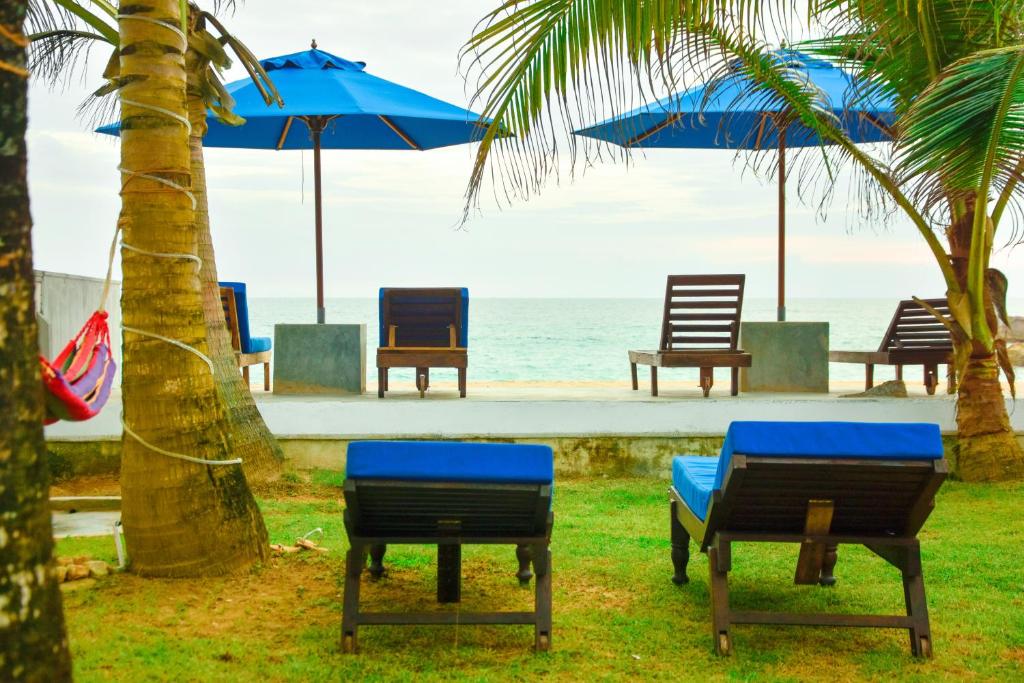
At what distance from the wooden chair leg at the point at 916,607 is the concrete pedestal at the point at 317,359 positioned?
628 centimetres

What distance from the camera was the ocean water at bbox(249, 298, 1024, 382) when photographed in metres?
35.4

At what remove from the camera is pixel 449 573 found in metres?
4.43

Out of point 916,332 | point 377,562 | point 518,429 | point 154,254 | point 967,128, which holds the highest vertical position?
point 967,128

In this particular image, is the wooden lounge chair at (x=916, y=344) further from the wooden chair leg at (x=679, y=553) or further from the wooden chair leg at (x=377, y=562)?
the wooden chair leg at (x=377, y=562)

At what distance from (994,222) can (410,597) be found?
4.98m

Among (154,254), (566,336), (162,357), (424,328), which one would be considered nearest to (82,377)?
(162,357)

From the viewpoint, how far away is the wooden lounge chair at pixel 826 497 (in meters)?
3.80

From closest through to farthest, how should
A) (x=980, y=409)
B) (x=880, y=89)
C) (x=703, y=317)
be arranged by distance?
(x=980, y=409), (x=880, y=89), (x=703, y=317)

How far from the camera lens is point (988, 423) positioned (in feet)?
24.6

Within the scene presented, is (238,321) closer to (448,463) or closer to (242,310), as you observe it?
(242,310)

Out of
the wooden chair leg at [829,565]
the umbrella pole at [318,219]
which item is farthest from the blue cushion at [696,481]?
the umbrella pole at [318,219]

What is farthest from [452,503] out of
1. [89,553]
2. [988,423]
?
[988,423]

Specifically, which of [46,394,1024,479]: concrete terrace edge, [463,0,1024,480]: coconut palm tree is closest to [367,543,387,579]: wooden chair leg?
[463,0,1024,480]: coconut palm tree

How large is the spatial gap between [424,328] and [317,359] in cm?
101
